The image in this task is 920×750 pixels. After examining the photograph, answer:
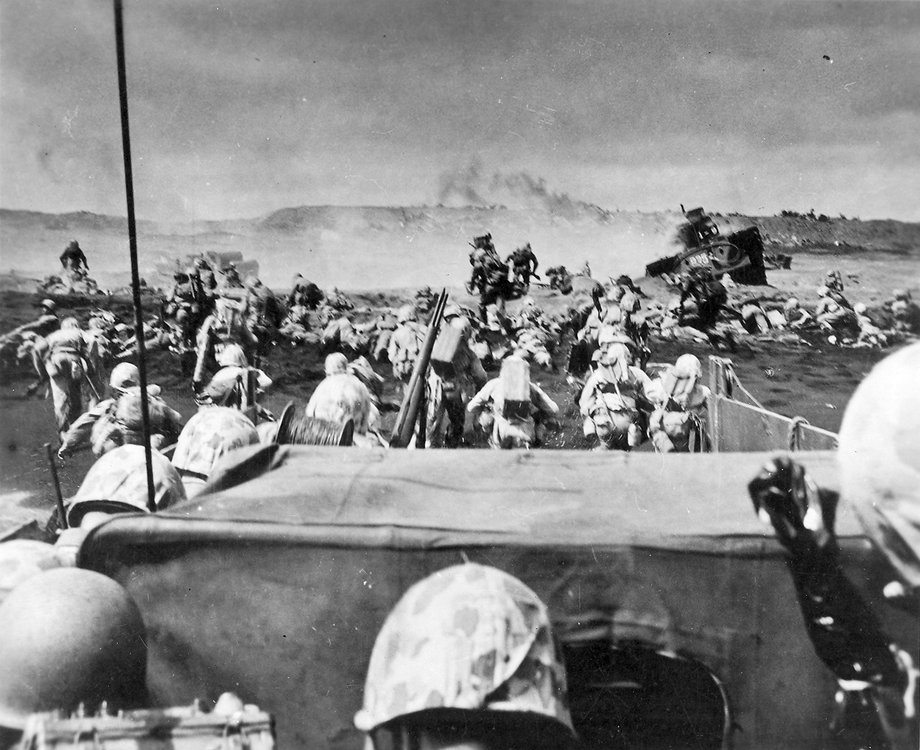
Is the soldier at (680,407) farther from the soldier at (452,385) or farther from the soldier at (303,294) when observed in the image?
the soldier at (303,294)

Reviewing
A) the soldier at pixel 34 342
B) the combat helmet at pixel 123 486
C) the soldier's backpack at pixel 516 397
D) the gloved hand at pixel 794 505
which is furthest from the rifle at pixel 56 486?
the gloved hand at pixel 794 505

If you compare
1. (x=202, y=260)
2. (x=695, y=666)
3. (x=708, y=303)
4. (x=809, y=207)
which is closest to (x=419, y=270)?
(x=202, y=260)

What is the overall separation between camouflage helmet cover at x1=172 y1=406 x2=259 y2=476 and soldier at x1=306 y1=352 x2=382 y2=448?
0.32m

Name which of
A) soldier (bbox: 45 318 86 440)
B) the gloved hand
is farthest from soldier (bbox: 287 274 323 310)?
the gloved hand

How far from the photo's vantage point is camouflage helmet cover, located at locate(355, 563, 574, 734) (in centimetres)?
386

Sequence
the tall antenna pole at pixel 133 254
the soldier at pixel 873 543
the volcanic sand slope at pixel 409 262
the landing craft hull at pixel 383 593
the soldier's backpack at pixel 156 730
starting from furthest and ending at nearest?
the volcanic sand slope at pixel 409 262
the tall antenna pole at pixel 133 254
the soldier at pixel 873 543
the landing craft hull at pixel 383 593
the soldier's backpack at pixel 156 730

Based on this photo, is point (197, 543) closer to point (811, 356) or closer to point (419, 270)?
point (419, 270)

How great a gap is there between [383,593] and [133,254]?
1.81 meters

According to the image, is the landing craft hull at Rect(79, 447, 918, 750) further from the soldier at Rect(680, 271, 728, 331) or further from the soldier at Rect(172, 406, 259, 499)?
the soldier at Rect(680, 271, 728, 331)

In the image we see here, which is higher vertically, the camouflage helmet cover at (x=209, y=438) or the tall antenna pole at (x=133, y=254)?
the tall antenna pole at (x=133, y=254)

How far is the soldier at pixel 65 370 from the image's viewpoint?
4668mm

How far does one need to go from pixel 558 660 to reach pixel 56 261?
269cm

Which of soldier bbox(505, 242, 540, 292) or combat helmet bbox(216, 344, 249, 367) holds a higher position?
soldier bbox(505, 242, 540, 292)

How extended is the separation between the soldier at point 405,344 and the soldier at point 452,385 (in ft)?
0.30
